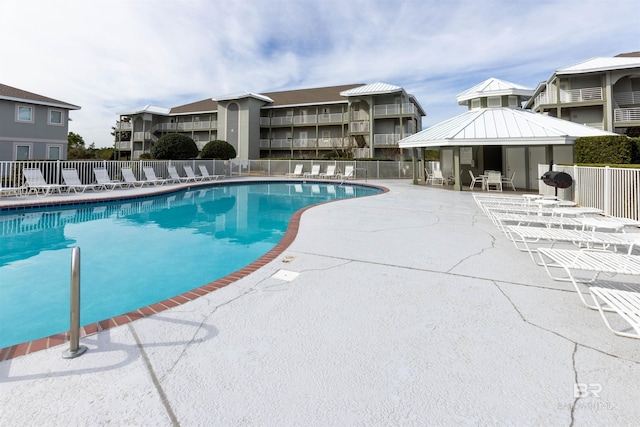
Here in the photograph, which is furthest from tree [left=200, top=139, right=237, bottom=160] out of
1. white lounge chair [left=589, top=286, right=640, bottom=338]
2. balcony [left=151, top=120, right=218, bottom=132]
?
white lounge chair [left=589, top=286, right=640, bottom=338]

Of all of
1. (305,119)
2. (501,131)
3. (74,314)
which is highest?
(305,119)

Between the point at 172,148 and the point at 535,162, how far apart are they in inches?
922

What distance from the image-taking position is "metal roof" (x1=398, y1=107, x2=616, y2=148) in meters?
15.1

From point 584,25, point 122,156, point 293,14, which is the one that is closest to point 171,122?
point 122,156

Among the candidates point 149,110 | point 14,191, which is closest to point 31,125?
point 14,191

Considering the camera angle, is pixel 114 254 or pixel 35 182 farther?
pixel 35 182

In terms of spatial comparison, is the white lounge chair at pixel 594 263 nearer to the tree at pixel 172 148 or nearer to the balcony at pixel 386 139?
the tree at pixel 172 148

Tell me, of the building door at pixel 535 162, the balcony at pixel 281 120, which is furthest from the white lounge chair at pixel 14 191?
the balcony at pixel 281 120

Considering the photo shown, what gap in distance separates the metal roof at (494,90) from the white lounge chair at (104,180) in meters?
21.7

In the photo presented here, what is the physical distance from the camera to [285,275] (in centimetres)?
437

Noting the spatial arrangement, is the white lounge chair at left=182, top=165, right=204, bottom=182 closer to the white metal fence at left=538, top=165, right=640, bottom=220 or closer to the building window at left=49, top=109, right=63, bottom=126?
the building window at left=49, top=109, right=63, bottom=126

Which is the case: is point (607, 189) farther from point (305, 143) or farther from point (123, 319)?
point (305, 143)

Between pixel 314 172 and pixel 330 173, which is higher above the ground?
pixel 314 172

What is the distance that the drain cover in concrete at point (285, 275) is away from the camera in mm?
4254
